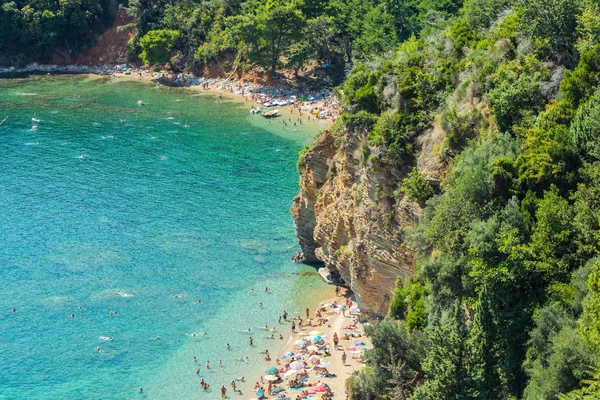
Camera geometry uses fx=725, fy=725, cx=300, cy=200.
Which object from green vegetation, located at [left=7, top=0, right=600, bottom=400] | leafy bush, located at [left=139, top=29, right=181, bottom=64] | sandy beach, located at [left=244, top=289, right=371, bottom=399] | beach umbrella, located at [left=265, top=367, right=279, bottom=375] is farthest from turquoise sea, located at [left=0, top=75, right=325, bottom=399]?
leafy bush, located at [left=139, top=29, right=181, bottom=64]

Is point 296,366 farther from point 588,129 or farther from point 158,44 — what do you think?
point 158,44

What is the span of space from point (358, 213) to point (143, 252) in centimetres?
2322

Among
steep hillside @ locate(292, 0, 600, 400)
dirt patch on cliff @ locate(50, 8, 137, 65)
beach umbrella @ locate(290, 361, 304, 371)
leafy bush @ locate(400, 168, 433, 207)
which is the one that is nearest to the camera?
steep hillside @ locate(292, 0, 600, 400)

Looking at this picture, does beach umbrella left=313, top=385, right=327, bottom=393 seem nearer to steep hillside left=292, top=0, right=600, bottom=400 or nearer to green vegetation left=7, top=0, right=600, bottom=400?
steep hillside left=292, top=0, right=600, bottom=400

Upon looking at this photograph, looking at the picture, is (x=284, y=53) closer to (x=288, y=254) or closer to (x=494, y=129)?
(x=288, y=254)

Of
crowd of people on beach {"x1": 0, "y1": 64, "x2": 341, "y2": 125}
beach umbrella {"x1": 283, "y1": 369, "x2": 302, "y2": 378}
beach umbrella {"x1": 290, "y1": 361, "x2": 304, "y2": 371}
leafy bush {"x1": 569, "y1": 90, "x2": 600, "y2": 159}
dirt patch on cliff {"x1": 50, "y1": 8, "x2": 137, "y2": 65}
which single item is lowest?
beach umbrella {"x1": 283, "y1": 369, "x2": 302, "y2": 378}

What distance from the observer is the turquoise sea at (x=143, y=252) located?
47875 mm

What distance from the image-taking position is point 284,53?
10956 centimetres

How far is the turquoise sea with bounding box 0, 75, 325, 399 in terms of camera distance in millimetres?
47875

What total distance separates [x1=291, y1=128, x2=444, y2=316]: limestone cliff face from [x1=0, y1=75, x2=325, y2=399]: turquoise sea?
508 cm

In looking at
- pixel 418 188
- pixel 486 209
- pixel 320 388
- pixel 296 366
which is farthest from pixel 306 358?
pixel 486 209

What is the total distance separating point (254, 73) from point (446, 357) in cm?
8769

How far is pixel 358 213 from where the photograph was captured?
4622 centimetres

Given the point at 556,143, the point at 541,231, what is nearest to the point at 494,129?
the point at 556,143
